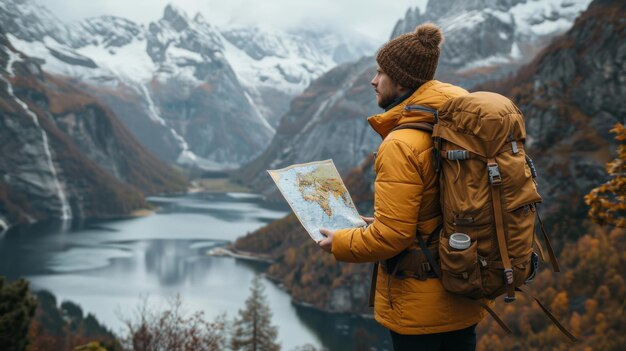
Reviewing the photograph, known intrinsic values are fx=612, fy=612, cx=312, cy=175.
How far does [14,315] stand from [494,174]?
1022 inches

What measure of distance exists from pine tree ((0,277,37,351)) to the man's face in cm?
2456

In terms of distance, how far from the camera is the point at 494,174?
335 centimetres

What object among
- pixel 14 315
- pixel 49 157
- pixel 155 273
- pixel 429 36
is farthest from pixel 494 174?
pixel 49 157

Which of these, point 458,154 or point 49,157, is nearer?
point 458,154

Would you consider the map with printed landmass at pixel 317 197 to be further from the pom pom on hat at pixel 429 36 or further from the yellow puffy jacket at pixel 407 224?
the pom pom on hat at pixel 429 36

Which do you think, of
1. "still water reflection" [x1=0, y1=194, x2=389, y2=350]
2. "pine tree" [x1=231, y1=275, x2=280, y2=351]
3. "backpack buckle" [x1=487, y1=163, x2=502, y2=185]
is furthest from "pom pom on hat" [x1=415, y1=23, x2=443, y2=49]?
"still water reflection" [x1=0, y1=194, x2=389, y2=350]

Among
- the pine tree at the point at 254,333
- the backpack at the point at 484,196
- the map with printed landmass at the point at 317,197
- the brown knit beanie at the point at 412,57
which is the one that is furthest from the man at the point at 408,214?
the pine tree at the point at 254,333

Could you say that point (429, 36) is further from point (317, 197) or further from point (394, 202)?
point (317, 197)

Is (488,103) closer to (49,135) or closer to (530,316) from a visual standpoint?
(530,316)

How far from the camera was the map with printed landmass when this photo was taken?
4262mm

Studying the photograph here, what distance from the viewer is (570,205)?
261 feet

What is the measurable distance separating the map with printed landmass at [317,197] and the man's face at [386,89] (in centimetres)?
80

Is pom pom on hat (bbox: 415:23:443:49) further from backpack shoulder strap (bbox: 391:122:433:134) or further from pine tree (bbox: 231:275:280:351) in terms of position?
pine tree (bbox: 231:275:280:351)

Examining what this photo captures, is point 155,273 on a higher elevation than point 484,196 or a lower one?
lower
